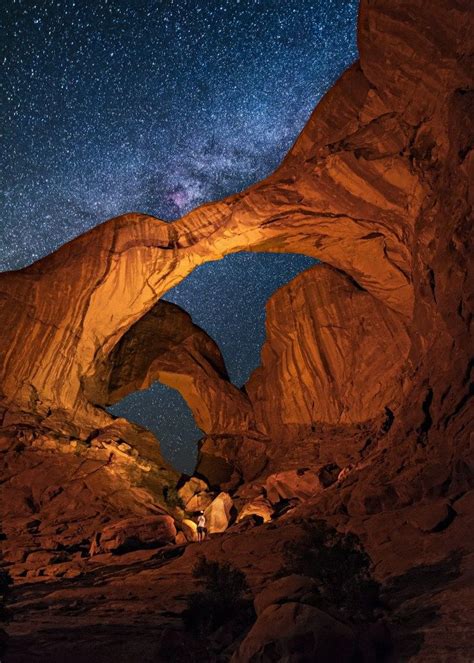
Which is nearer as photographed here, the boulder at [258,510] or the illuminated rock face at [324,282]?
the illuminated rock face at [324,282]

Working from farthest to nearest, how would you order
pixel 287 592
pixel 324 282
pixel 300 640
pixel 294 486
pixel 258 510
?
1. pixel 324 282
2. pixel 294 486
3. pixel 258 510
4. pixel 287 592
5. pixel 300 640

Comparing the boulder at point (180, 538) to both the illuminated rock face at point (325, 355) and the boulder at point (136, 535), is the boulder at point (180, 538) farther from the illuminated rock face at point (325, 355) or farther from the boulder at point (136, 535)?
the illuminated rock face at point (325, 355)

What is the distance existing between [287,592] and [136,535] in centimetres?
1254

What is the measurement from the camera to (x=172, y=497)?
87.6 ft

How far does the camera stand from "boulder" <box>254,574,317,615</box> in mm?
6789

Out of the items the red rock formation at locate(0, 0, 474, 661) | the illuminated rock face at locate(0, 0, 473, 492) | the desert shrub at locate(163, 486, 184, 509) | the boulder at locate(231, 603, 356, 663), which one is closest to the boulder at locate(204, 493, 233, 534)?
the red rock formation at locate(0, 0, 474, 661)

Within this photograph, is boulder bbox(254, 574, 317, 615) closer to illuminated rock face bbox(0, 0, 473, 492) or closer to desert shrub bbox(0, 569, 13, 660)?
desert shrub bbox(0, 569, 13, 660)

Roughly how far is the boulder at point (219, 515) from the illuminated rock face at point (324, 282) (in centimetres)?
857

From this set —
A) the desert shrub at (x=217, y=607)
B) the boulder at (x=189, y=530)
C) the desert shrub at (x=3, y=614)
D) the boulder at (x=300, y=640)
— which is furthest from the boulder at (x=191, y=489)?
the boulder at (x=300, y=640)

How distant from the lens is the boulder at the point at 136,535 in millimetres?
17547

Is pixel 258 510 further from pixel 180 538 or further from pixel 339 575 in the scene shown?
pixel 339 575

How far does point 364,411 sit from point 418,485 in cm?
1506

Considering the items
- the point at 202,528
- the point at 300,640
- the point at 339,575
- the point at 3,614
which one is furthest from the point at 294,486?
the point at 300,640

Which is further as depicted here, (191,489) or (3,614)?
(191,489)
